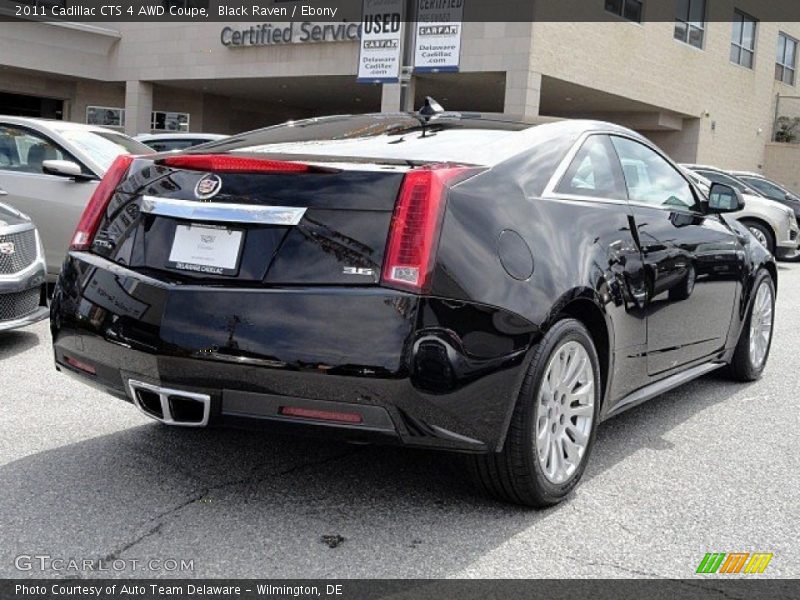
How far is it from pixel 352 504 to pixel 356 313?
3.00 feet

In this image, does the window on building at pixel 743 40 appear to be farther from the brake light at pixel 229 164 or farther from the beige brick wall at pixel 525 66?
the brake light at pixel 229 164

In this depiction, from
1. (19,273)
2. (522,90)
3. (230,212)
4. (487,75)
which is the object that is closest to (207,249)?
(230,212)

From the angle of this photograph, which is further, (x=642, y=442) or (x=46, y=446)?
(x=642, y=442)

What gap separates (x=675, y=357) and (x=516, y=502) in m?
1.60

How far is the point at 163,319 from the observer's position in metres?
3.35

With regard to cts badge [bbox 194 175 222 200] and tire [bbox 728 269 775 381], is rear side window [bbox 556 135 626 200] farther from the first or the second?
tire [bbox 728 269 775 381]

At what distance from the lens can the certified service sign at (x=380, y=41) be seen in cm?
1460

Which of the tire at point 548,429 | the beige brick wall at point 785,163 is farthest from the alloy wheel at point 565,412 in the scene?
the beige brick wall at point 785,163

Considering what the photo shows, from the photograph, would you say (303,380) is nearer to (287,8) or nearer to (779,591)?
(779,591)

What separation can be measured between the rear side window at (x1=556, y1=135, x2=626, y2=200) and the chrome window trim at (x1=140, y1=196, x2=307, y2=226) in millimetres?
1206

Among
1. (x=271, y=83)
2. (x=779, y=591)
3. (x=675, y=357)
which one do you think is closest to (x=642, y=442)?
(x=675, y=357)

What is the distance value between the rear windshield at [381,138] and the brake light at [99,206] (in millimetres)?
401

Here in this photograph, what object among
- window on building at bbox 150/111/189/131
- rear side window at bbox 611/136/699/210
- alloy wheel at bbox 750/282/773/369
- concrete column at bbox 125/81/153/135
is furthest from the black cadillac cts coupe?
window on building at bbox 150/111/189/131

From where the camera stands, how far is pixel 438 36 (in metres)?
15.4
